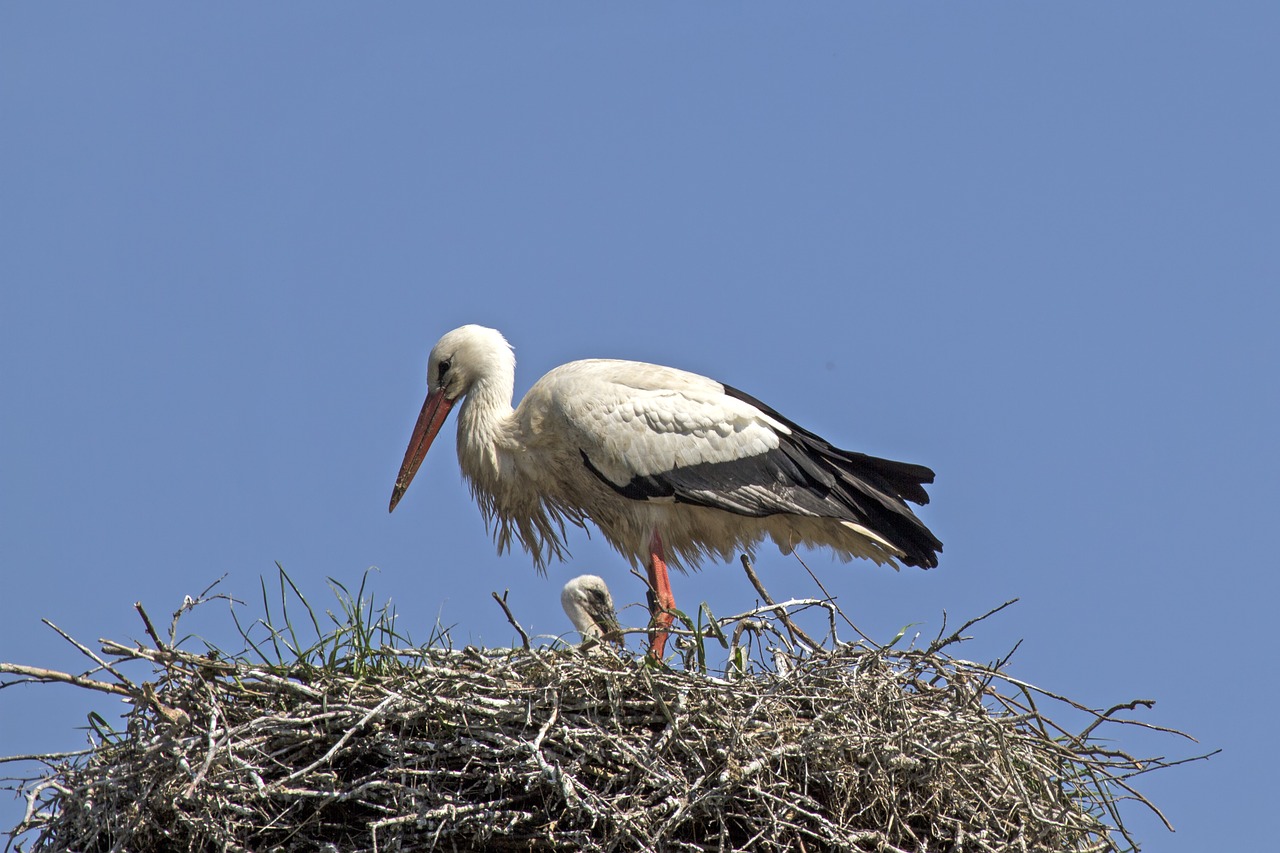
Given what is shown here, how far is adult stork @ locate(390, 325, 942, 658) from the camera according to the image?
24.6ft

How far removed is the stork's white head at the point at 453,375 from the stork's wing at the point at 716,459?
0.36 metres

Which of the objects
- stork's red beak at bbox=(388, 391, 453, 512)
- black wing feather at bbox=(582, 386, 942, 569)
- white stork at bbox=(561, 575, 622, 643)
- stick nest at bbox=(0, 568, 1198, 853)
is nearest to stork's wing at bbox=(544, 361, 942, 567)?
black wing feather at bbox=(582, 386, 942, 569)

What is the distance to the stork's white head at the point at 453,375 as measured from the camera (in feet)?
26.0

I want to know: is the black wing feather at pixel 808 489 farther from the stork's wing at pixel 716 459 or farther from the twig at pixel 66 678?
the twig at pixel 66 678

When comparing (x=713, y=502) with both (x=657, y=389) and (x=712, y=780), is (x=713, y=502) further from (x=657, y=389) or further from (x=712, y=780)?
(x=712, y=780)

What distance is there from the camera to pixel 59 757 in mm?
5055

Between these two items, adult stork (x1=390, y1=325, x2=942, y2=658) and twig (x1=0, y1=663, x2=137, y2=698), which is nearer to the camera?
twig (x1=0, y1=663, x2=137, y2=698)

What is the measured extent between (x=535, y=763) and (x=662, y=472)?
2.69 metres

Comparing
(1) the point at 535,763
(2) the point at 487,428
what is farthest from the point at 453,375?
(1) the point at 535,763

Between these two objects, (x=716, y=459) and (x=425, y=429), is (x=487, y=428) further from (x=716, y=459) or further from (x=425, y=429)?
(x=716, y=459)

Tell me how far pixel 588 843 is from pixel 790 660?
962 mm

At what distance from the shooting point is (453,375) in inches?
314

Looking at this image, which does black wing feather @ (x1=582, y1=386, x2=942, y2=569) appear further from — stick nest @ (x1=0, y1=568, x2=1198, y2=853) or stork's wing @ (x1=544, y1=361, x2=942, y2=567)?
stick nest @ (x1=0, y1=568, x2=1198, y2=853)

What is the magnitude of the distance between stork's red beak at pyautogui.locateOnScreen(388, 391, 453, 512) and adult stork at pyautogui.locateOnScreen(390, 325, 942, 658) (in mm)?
71
